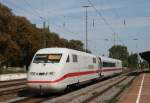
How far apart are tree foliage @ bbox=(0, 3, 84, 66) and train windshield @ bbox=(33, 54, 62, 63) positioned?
140 ft

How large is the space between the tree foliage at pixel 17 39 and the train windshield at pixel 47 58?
42596 mm

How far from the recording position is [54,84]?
22828 millimetres

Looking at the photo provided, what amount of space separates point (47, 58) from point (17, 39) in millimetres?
69335

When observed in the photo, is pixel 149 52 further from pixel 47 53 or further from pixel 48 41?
pixel 47 53

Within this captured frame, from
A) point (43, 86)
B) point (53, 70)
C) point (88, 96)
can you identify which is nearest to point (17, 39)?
point (88, 96)

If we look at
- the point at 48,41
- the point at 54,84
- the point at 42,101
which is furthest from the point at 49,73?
the point at 48,41

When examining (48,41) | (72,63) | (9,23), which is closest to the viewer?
(72,63)

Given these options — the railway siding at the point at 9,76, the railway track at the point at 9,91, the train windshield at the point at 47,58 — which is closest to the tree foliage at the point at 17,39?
the railway siding at the point at 9,76

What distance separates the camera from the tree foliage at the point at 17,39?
77812 mm

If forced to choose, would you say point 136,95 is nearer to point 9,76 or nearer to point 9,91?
point 9,91

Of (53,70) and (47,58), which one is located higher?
(47,58)

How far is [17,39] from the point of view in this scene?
9269cm

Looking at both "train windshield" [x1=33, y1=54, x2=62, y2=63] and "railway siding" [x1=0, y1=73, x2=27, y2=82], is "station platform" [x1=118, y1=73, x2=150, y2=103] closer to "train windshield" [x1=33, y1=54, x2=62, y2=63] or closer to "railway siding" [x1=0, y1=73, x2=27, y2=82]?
"train windshield" [x1=33, y1=54, x2=62, y2=63]

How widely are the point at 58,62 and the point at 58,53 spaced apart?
0.97 meters
